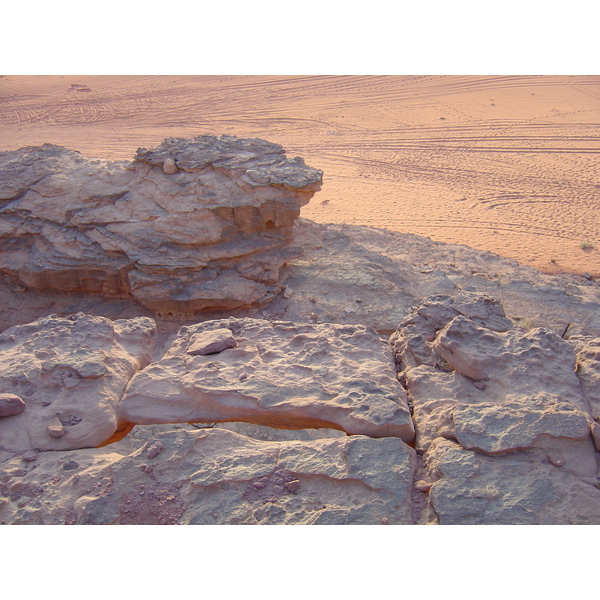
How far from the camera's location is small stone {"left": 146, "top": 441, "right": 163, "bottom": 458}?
232 centimetres

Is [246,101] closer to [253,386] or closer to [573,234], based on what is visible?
[573,234]

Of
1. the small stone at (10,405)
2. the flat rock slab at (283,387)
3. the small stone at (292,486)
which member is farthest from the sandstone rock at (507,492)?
the small stone at (10,405)

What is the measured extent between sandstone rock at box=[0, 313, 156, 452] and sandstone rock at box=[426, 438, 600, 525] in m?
1.68

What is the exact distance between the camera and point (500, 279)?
20.1 feet

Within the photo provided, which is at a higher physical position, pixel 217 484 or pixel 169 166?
pixel 169 166

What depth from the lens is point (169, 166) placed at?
5.50m

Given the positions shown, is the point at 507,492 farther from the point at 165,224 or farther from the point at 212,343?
the point at 165,224

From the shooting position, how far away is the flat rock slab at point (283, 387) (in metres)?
2.48

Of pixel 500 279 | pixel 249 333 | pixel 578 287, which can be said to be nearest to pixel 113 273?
pixel 249 333

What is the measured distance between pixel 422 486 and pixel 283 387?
841mm

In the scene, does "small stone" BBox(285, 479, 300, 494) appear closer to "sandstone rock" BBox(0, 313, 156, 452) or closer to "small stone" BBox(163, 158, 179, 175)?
"sandstone rock" BBox(0, 313, 156, 452)

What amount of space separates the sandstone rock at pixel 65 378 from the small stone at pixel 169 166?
2.82m

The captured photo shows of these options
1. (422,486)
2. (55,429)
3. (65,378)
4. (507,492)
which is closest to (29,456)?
(55,429)

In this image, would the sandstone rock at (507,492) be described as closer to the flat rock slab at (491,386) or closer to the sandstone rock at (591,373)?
the flat rock slab at (491,386)
